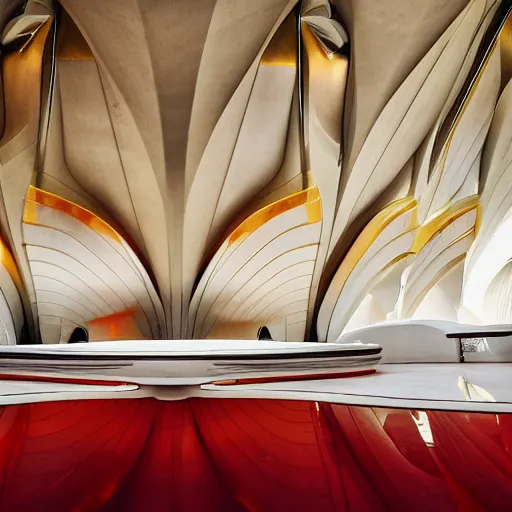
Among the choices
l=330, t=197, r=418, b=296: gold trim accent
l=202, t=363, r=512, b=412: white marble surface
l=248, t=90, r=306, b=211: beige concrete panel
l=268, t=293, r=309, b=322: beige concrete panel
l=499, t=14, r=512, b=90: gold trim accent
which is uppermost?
l=499, t=14, r=512, b=90: gold trim accent

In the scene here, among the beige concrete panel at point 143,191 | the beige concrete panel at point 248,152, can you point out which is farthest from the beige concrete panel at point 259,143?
the beige concrete panel at point 143,191

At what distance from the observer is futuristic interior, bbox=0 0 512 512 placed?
136 cm

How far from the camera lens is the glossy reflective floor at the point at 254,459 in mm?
427

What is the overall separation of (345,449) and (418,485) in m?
0.16

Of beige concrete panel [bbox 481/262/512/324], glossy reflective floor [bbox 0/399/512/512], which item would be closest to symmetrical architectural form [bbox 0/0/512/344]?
beige concrete panel [bbox 481/262/512/324]

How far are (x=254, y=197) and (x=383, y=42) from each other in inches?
101

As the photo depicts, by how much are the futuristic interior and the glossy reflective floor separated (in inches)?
6.6

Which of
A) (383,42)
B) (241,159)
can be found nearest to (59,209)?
(241,159)

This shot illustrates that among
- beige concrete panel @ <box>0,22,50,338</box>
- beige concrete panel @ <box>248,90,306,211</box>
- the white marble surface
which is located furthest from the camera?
beige concrete panel @ <box>248,90,306,211</box>

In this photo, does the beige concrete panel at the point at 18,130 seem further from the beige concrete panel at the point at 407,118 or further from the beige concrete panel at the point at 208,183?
the beige concrete panel at the point at 407,118

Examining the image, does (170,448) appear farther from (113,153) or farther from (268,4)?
(113,153)

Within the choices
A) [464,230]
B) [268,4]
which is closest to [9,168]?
[268,4]

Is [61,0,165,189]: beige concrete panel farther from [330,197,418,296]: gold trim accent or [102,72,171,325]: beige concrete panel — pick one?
[330,197,418,296]: gold trim accent

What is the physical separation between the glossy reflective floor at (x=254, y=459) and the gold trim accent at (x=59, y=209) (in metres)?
5.57
